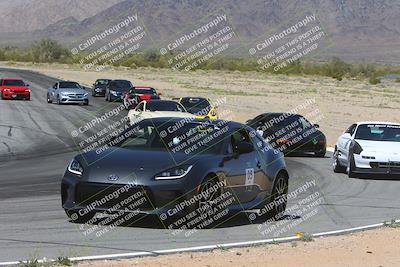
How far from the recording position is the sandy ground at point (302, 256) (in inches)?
336

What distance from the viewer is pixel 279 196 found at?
40.8ft

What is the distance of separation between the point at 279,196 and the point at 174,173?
252 cm

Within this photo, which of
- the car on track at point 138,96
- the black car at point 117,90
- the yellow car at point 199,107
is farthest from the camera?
the black car at point 117,90

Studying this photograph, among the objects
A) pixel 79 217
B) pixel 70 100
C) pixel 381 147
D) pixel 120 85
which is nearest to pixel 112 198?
pixel 79 217

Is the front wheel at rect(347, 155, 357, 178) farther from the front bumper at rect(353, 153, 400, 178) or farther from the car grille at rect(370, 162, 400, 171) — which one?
the car grille at rect(370, 162, 400, 171)

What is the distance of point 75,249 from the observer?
9.19 metres

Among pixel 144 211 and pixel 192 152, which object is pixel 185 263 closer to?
→ pixel 144 211

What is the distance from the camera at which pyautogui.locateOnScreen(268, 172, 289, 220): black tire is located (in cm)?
1223

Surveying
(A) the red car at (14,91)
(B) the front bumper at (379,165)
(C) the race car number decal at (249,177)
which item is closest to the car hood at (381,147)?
(B) the front bumper at (379,165)

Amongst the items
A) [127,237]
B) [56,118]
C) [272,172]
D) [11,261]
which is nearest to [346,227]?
[272,172]

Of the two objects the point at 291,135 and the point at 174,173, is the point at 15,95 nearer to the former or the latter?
the point at 291,135

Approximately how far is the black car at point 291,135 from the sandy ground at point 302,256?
14573 mm

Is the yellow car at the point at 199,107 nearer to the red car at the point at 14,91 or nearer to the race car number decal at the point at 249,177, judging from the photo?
the red car at the point at 14,91

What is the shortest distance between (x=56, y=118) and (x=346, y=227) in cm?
2687
